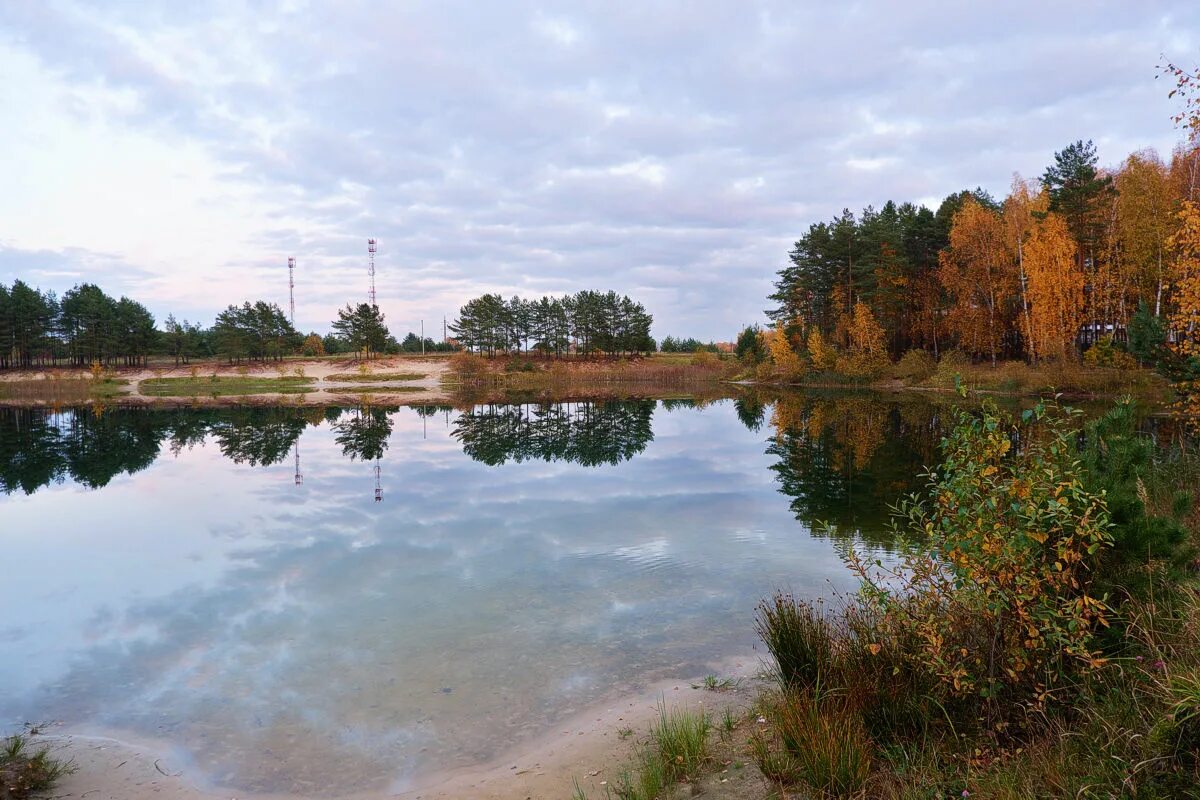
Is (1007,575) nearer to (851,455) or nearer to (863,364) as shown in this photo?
(851,455)

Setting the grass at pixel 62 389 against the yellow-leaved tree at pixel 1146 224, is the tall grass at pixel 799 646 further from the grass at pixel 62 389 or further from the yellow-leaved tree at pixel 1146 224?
the grass at pixel 62 389

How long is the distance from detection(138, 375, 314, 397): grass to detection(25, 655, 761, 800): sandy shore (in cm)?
7354

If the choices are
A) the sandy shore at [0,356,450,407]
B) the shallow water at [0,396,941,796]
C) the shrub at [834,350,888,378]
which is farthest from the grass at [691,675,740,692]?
the shrub at [834,350,888,378]

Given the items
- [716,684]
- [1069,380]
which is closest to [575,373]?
[1069,380]

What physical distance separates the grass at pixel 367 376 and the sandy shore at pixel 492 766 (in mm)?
84778

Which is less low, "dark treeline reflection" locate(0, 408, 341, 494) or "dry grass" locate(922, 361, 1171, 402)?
"dry grass" locate(922, 361, 1171, 402)

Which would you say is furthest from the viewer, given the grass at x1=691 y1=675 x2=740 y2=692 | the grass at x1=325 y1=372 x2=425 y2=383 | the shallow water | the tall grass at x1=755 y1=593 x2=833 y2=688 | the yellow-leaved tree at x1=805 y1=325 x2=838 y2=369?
the grass at x1=325 y1=372 x2=425 y2=383

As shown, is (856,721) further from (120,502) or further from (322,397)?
(322,397)

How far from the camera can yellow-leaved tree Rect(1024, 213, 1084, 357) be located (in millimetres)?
44656

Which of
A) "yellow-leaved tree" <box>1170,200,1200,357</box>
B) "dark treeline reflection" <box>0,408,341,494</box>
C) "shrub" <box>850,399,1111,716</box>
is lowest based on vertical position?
"dark treeline reflection" <box>0,408,341,494</box>

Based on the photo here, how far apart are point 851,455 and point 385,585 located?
18.7 m

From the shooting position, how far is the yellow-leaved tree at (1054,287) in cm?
4466

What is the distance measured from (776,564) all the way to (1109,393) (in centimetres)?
3963

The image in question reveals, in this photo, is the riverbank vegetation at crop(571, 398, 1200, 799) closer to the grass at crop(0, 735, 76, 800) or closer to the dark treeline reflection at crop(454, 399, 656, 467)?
the grass at crop(0, 735, 76, 800)
